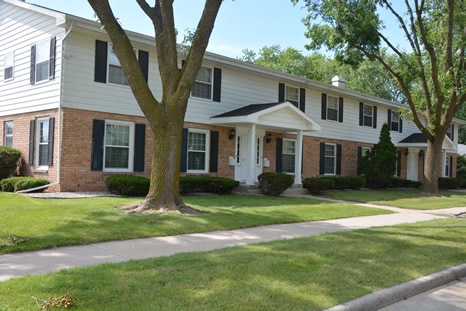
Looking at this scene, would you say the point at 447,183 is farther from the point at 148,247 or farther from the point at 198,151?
the point at 148,247

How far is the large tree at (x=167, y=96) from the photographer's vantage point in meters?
10.0

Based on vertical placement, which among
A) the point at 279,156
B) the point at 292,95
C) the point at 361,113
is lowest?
the point at 279,156

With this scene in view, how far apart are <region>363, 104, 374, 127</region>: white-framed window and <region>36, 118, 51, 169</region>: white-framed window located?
17.9m

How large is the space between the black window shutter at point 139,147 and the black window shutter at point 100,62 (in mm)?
2068

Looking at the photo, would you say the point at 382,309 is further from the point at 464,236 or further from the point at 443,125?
the point at 443,125

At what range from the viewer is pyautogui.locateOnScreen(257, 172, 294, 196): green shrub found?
637 inches

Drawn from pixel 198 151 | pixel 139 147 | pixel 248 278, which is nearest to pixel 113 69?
pixel 139 147

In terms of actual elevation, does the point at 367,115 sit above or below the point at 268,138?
above

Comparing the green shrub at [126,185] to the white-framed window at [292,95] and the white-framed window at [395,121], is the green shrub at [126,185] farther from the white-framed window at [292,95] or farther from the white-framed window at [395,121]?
the white-framed window at [395,121]

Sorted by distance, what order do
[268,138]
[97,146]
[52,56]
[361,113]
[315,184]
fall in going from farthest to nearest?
[361,113]
[268,138]
[315,184]
[97,146]
[52,56]

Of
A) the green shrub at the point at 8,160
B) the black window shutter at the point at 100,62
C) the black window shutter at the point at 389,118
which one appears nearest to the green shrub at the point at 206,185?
the black window shutter at the point at 100,62

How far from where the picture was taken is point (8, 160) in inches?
572

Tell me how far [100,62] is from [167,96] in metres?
4.91

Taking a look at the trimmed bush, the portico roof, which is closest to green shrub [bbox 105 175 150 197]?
the trimmed bush
